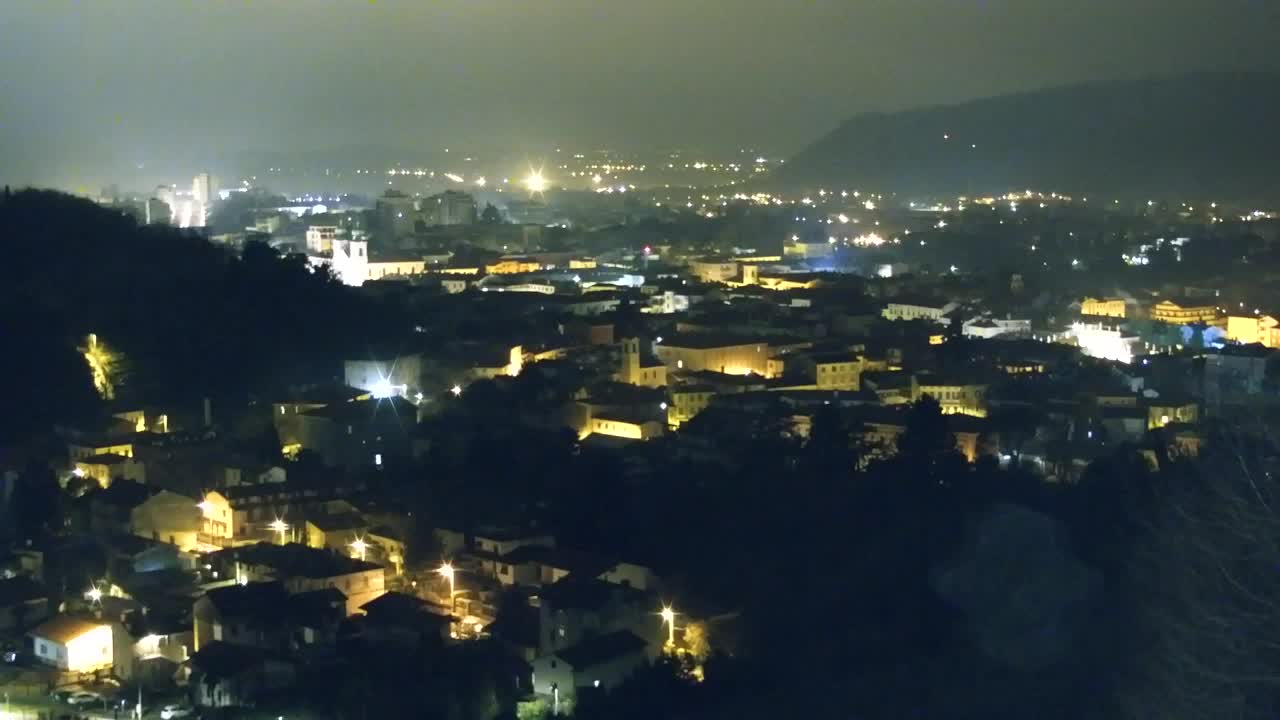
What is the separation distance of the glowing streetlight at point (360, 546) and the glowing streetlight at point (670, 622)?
1.49m

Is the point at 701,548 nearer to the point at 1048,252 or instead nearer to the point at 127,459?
the point at 127,459

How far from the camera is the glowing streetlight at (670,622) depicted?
7.16 metres

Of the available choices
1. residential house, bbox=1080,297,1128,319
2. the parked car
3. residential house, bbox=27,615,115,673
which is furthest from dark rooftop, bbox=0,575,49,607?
residential house, bbox=1080,297,1128,319

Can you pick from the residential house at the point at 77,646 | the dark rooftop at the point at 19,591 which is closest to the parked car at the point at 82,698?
the residential house at the point at 77,646

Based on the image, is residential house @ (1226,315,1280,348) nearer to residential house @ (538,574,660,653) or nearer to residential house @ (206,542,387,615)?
residential house @ (538,574,660,653)

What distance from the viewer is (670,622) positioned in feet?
23.7

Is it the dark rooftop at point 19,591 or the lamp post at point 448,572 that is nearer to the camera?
the dark rooftop at point 19,591

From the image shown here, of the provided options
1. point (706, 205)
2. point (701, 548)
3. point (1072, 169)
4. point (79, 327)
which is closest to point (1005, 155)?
point (1072, 169)

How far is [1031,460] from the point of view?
9.96 metres

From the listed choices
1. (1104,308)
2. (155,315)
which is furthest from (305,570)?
(1104,308)

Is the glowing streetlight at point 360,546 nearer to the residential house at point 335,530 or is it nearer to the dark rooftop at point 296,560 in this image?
the residential house at point 335,530

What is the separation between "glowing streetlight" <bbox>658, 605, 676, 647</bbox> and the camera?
7.16 m

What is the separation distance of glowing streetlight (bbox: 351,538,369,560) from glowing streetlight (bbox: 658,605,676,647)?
149cm

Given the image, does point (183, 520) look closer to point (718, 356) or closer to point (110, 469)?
point (110, 469)
